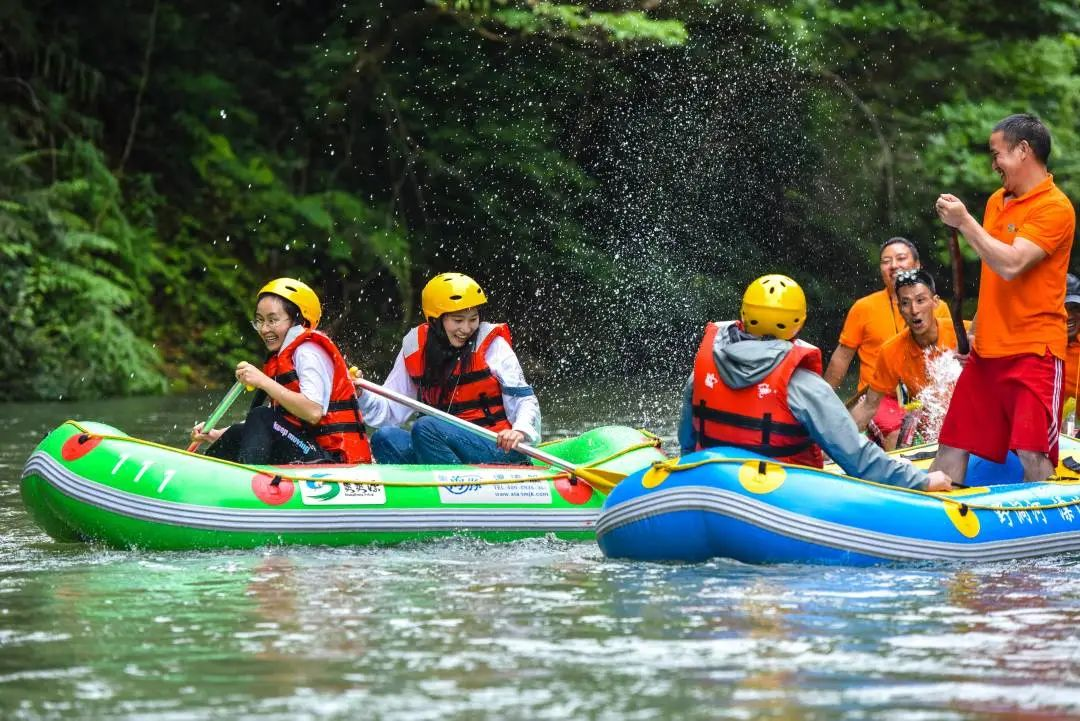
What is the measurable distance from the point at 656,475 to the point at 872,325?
3517 mm

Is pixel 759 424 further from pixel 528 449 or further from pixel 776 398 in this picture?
pixel 528 449

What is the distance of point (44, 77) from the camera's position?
18484mm

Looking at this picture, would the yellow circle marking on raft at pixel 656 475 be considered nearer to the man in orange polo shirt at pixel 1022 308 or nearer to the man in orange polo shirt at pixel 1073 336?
the man in orange polo shirt at pixel 1022 308

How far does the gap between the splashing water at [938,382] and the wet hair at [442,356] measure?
93.4 inches

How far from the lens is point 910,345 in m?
8.98

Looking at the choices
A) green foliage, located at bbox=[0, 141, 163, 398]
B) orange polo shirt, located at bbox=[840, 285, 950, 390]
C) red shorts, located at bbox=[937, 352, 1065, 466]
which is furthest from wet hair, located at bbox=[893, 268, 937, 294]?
green foliage, located at bbox=[0, 141, 163, 398]

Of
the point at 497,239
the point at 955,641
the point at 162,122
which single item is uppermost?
the point at 162,122

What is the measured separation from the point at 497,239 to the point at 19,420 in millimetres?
7867

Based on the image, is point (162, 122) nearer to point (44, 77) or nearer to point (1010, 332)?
point (44, 77)

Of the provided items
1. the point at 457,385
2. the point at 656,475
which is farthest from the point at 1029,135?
the point at 457,385

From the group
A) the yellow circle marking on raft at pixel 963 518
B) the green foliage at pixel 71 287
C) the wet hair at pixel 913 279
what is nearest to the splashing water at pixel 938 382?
the wet hair at pixel 913 279

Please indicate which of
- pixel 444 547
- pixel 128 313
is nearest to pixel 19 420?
pixel 128 313

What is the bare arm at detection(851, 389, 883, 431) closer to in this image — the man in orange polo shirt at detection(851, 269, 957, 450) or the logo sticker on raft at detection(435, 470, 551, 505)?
the man in orange polo shirt at detection(851, 269, 957, 450)

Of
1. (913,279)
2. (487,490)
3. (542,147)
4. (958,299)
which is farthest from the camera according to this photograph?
(542,147)
